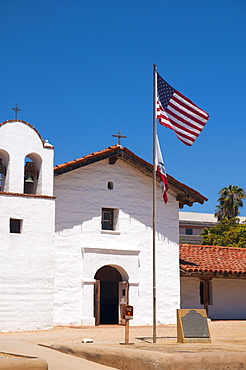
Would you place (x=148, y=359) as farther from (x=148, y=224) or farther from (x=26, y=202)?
(x=148, y=224)

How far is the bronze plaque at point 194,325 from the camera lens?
1580 cm

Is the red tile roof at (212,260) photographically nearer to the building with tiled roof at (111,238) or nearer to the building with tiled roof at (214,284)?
the building with tiled roof at (214,284)

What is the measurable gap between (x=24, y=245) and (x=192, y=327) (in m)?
7.45

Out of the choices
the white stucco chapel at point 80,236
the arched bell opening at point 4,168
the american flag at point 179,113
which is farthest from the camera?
the arched bell opening at point 4,168

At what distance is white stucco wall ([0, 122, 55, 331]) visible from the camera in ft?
66.4

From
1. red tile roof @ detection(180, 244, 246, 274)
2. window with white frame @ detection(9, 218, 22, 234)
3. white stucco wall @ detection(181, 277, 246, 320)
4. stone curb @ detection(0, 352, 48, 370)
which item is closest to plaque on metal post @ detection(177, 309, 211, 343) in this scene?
stone curb @ detection(0, 352, 48, 370)

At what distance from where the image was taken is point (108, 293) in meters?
24.7

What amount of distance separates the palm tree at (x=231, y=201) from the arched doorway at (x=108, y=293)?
108ft

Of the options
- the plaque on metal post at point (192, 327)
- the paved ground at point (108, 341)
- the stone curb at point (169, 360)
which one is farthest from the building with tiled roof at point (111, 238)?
the stone curb at point (169, 360)

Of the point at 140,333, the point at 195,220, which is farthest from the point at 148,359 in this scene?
the point at 195,220

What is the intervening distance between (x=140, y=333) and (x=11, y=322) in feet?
14.7

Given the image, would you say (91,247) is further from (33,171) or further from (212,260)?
(212,260)

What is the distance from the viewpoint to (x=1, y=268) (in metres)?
20.2

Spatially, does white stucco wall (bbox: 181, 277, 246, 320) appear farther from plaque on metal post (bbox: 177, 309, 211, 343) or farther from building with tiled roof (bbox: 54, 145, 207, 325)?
plaque on metal post (bbox: 177, 309, 211, 343)
